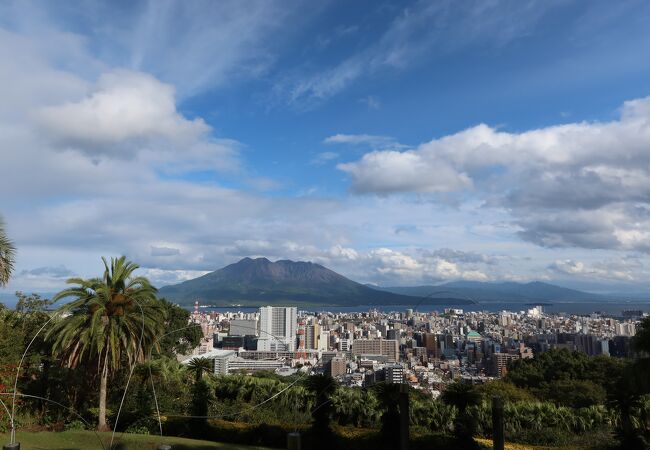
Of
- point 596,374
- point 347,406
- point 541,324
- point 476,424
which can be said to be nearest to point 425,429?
point 476,424

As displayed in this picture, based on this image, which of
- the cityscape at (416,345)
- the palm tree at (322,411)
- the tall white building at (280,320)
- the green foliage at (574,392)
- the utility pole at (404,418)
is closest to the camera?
the utility pole at (404,418)

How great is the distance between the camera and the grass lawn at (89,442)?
43.8 ft

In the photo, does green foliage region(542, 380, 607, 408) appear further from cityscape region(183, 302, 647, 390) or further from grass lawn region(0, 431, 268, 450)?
grass lawn region(0, 431, 268, 450)

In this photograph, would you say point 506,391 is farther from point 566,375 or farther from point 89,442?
point 89,442

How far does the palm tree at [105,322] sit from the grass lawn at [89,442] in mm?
1098

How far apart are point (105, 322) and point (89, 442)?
12.1 ft

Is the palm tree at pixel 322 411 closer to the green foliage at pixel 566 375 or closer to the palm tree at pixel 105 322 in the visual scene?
the palm tree at pixel 105 322

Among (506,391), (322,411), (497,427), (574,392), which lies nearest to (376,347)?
(574,392)

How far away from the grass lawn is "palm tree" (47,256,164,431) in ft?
3.60

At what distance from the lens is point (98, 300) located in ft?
50.7

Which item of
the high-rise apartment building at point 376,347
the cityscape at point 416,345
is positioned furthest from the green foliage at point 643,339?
the high-rise apartment building at point 376,347

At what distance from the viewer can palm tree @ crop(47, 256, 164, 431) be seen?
1492 cm

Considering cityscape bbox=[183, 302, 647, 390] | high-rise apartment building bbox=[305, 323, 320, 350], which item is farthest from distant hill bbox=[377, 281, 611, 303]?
high-rise apartment building bbox=[305, 323, 320, 350]

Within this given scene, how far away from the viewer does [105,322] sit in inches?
599
